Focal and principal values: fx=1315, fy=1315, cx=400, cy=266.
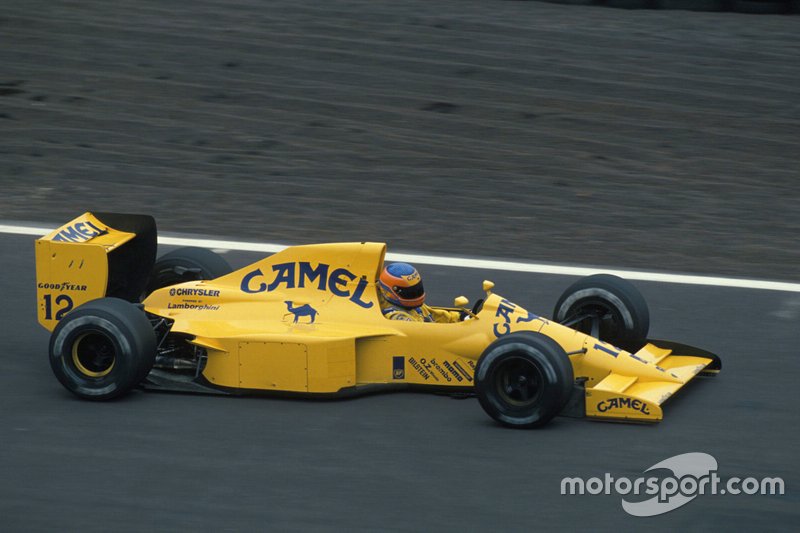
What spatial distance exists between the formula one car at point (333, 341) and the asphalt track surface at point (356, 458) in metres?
0.15

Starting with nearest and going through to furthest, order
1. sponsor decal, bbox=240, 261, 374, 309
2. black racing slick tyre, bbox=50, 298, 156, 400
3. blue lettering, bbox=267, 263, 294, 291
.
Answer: black racing slick tyre, bbox=50, 298, 156, 400
sponsor decal, bbox=240, 261, 374, 309
blue lettering, bbox=267, 263, 294, 291

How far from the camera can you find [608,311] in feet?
28.7

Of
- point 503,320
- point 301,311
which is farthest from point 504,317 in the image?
point 301,311

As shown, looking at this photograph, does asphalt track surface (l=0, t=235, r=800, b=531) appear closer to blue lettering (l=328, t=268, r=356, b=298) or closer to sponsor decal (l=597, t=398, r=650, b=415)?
sponsor decal (l=597, t=398, r=650, b=415)

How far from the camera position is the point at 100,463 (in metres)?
7.19

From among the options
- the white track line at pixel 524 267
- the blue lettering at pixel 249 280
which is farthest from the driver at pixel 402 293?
the white track line at pixel 524 267

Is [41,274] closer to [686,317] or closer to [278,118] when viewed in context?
[686,317]

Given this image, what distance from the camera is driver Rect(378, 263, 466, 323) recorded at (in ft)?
27.3

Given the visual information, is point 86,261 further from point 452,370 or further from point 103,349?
point 452,370

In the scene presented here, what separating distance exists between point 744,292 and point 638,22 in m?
8.87

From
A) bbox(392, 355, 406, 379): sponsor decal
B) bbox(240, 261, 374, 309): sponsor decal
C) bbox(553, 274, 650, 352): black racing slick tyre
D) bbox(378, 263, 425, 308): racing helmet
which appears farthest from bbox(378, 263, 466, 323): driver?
bbox(553, 274, 650, 352): black racing slick tyre

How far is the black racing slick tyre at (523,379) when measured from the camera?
745 centimetres

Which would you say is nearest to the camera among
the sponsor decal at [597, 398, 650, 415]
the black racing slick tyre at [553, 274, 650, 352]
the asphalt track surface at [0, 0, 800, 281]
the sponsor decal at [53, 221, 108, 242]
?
the sponsor decal at [597, 398, 650, 415]

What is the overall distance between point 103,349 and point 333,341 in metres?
1.44
